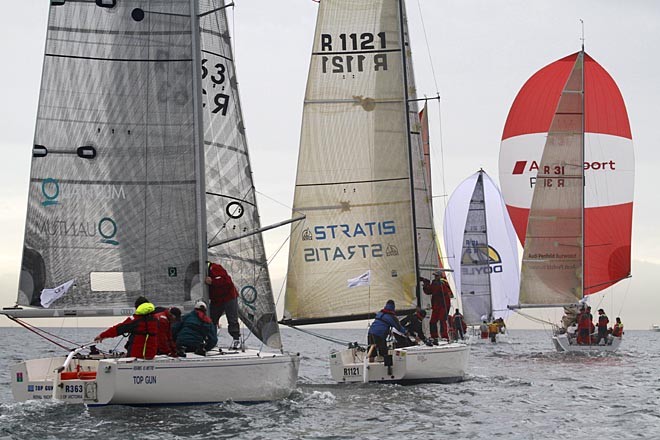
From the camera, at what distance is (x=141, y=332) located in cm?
1459

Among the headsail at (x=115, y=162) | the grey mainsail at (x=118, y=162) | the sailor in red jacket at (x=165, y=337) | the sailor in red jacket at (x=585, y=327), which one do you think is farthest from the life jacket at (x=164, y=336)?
the sailor in red jacket at (x=585, y=327)

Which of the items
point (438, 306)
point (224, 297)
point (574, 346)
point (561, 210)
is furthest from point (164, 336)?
point (561, 210)

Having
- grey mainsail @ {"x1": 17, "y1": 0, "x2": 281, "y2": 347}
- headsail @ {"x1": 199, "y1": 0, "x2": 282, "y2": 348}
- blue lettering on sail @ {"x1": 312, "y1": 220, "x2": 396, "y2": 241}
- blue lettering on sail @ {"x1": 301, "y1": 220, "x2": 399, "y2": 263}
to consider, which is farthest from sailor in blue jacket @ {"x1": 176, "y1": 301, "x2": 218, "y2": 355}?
blue lettering on sail @ {"x1": 312, "y1": 220, "x2": 396, "y2": 241}

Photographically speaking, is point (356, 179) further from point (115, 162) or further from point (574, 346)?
point (574, 346)

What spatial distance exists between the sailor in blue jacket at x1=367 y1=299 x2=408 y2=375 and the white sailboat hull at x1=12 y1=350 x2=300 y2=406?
370 cm

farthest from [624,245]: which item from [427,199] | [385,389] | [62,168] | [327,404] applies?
[62,168]

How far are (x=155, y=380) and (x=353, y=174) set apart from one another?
8702 mm

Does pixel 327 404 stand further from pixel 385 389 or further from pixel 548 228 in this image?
pixel 548 228

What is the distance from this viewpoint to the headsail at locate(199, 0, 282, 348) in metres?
18.0

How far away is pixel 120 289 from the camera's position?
16.3 m

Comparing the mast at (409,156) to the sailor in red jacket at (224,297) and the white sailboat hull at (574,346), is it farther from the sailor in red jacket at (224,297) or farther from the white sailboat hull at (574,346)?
the white sailboat hull at (574,346)

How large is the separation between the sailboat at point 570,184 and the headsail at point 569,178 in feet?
→ 0.10

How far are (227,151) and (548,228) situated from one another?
19.4 metres

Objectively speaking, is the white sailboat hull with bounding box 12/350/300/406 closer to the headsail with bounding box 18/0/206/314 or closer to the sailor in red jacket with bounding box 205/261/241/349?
the sailor in red jacket with bounding box 205/261/241/349
